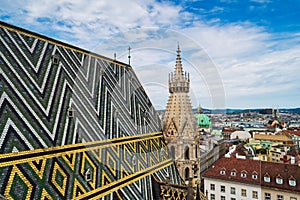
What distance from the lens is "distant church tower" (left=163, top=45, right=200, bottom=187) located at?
1883 cm

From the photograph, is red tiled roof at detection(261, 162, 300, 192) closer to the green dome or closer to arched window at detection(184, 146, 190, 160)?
arched window at detection(184, 146, 190, 160)

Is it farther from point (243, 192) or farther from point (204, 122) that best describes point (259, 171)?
point (204, 122)

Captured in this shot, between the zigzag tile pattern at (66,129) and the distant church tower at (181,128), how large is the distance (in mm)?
3381

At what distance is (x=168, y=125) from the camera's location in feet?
63.0

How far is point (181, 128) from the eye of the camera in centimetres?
1902

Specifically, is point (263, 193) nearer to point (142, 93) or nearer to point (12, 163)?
point (142, 93)

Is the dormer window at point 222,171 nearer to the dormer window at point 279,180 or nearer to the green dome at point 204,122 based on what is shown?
the dormer window at point 279,180

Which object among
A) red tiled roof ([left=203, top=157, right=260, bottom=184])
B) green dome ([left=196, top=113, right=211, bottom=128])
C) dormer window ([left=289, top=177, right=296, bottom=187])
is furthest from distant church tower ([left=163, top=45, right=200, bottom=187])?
green dome ([left=196, top=113, right=211, bottom=128])

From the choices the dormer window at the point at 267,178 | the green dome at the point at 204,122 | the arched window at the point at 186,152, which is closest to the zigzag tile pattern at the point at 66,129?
the arched window at the point at 186,152

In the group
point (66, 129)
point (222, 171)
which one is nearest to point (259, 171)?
point (222, 171)

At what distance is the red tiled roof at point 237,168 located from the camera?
2680 cm

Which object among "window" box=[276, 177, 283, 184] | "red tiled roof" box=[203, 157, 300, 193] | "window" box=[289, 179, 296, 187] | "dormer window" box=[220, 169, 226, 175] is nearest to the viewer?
"window" box=[289, 179, 296, 187]

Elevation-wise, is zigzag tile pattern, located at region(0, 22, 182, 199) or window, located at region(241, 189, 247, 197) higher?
zigzag tile pattern, located at region(0, 22, 182, 199)

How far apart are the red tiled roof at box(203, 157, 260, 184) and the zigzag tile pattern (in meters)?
14.3
